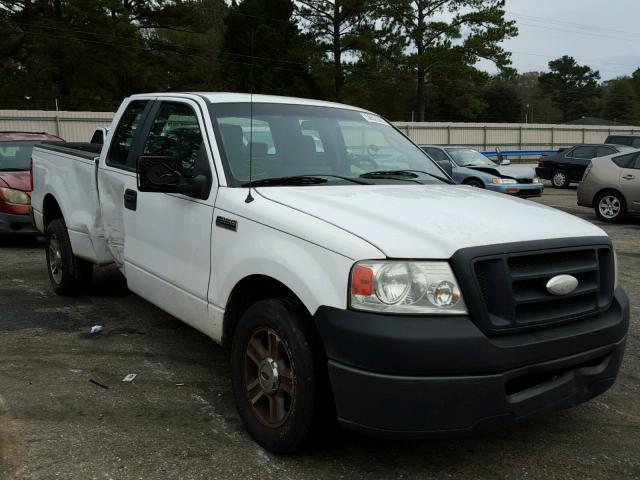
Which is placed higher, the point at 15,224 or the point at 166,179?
the point at 166,179

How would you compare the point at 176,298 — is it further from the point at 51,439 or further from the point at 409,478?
the point at 409,478

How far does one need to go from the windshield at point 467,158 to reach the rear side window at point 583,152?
18.6ft

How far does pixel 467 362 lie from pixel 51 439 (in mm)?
2229

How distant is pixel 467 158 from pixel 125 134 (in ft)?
44.1

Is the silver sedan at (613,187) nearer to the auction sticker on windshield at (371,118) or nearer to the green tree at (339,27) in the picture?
the auction sticker on windshield at (371,118)

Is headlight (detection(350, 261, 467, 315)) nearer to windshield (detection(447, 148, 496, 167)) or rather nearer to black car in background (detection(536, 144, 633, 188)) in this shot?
windshield (detection(447, 148, 496, 167))

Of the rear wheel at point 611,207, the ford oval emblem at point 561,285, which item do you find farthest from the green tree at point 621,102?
the ford oval emblem at point 561,285

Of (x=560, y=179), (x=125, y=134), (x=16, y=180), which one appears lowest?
(x=560, y=179)

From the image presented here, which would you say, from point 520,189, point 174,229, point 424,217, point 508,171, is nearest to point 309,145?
point 174,229

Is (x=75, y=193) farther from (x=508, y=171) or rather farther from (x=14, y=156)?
(x=508, y=171)

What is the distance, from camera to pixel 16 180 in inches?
363

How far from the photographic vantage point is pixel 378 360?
269 cm

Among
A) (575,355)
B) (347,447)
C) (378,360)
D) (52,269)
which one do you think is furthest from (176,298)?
(52,269)

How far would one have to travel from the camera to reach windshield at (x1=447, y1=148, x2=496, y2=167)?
55.8ft
